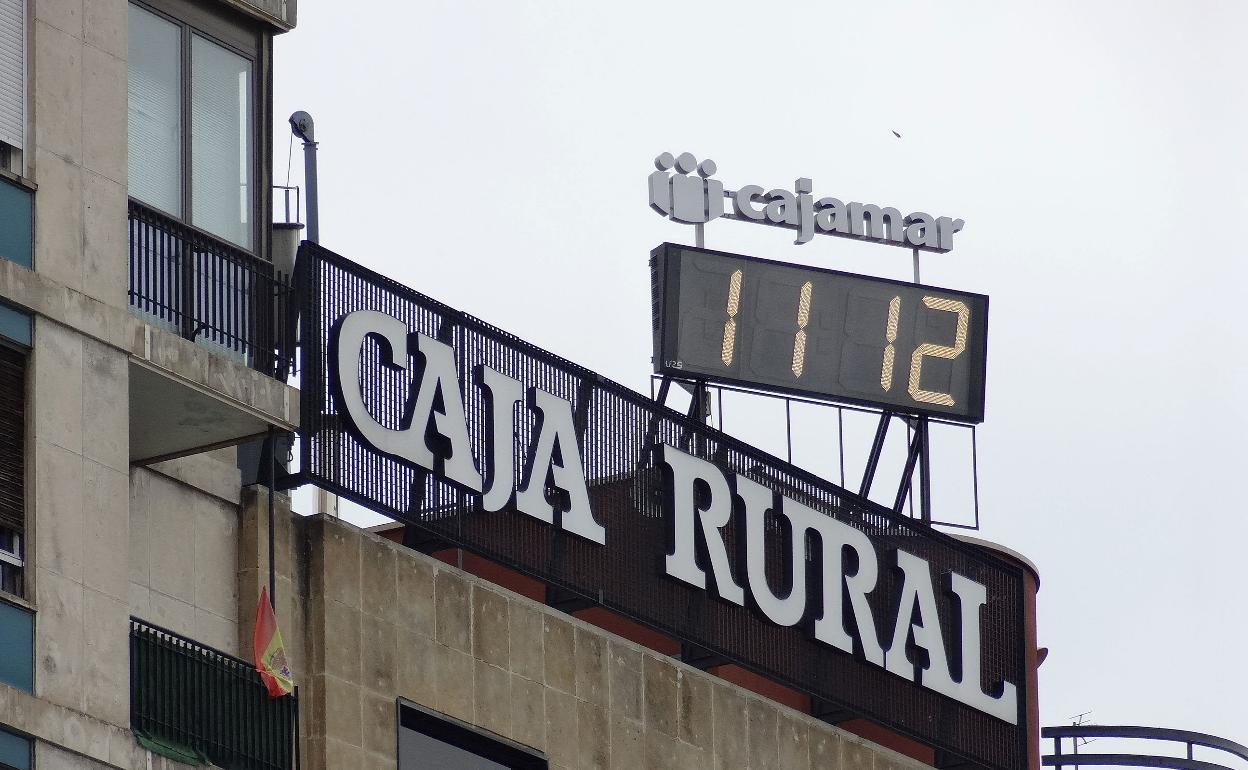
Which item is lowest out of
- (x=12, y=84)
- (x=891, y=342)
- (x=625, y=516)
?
(x=625, y=516)

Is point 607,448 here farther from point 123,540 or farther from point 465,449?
point 123,540

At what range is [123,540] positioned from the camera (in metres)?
24.6

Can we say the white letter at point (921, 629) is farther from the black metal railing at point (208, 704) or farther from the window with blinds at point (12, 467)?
the window with blinds at point (12, 467)

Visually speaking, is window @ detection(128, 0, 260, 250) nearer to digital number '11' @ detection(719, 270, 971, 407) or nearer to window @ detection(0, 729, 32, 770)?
window @ detection(0, 729, 32, 770)

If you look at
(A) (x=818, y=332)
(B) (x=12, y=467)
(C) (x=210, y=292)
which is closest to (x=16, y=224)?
(B) (x=12, y=467)

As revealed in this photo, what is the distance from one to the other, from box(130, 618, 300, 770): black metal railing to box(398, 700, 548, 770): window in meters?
1.86

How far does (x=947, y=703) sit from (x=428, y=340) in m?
9.59

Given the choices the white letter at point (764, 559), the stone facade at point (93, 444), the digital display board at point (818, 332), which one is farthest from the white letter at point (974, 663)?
the stone facade at point (93, 444)

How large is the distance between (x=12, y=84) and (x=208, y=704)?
5455 millimetres

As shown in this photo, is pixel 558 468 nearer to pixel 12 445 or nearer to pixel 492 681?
pixel 492 681

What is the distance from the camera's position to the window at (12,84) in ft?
80.8

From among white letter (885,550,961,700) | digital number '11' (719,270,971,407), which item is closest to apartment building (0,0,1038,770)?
white letter (885,550,961,700)

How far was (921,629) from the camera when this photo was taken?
36469mm

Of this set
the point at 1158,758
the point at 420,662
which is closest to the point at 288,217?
the point at 420,662
